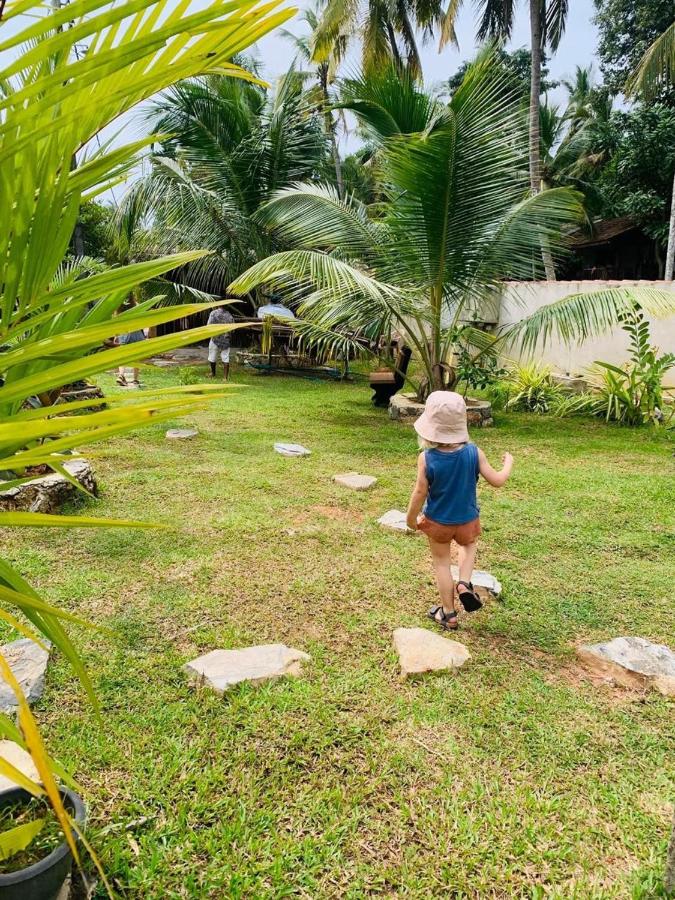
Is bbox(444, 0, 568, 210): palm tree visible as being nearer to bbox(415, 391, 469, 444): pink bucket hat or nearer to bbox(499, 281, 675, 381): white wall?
bbox(499, 281, 675, 381): white wall

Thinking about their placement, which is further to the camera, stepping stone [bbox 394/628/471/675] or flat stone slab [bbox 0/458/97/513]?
flat stone slab [bbox 0/458/97/513]

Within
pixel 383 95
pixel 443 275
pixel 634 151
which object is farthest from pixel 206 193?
pixel 634 151

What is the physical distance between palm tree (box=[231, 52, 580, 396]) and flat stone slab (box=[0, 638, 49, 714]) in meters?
4.53

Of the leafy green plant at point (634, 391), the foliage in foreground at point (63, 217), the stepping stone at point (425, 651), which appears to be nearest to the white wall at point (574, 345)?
the leafy green plant at point (634, 391)

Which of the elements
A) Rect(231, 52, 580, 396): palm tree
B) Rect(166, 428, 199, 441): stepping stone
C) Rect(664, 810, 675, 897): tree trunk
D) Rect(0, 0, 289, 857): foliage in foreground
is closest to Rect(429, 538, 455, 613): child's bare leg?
Rect(664, 810, 675, 897): tree trunk

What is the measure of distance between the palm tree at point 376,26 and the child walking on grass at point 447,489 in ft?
50.7

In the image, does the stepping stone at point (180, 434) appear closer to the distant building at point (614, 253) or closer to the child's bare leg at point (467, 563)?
the child's bare leg at point (467, 563)

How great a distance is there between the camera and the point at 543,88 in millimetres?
23281

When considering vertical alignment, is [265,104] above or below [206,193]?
above

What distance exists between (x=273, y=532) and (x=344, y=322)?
3736mm

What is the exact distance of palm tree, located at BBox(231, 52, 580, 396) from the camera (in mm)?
6051

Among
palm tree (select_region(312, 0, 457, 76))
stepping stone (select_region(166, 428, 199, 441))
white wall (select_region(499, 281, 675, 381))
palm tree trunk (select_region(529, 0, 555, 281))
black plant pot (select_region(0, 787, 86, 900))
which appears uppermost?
palm tree (select_region(312, 0, 457, 76))

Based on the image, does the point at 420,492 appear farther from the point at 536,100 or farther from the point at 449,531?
the point at 536,100

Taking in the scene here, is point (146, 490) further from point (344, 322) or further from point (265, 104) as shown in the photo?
point (265, 104)
